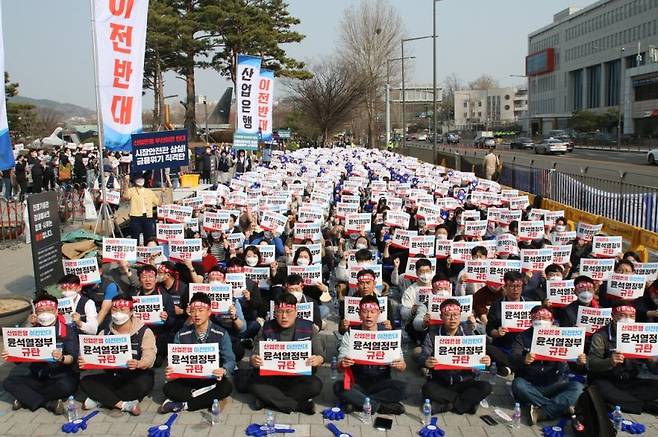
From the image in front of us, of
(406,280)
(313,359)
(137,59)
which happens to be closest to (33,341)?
(313,359)

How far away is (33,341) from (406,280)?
4969 mm

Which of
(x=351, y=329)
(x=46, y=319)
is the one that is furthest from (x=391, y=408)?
(x=46, y=319)

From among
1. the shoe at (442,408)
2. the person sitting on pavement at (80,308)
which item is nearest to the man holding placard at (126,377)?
the person sitting on pavement at (80,308)

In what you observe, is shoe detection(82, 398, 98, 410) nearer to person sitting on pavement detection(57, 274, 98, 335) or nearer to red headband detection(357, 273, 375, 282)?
person sitting on pavement detection(57, 274, 98, 335)

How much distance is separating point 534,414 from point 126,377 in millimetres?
4129

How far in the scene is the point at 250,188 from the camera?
18.6 m

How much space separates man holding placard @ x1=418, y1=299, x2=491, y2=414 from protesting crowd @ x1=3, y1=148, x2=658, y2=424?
0.01 metres

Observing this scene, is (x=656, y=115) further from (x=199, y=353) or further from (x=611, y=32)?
(x=199, y=353)

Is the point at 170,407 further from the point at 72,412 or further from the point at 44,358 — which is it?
the point at 44,358

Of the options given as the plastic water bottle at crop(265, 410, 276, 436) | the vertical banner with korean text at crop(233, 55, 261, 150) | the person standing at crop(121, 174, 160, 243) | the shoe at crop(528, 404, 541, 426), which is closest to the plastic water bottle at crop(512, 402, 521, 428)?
the shoe at crop(528, 404, 541, 426)

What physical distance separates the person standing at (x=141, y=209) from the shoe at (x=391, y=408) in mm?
8656

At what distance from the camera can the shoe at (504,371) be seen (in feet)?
24.6

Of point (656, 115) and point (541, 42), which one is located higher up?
point (541, 42)

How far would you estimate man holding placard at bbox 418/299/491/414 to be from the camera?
649cm
